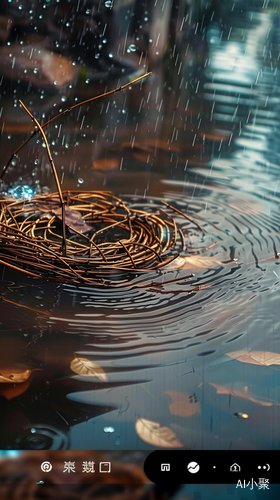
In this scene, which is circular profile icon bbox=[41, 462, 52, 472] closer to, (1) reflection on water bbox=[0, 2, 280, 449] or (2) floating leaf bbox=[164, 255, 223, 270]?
(1) reflection on water bbox=[0, 2, 280, 449]

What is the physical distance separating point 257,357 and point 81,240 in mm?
340

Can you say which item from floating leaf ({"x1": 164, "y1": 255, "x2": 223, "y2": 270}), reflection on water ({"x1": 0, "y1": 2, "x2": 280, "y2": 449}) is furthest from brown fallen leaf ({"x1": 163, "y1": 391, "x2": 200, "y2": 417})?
floating leaf ({"x1": 164, "y1": 255, "x2": 223, "y2": 270})

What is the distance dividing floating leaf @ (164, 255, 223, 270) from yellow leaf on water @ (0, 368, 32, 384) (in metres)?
0.26

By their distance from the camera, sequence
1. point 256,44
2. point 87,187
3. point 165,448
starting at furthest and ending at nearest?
point 256,44 → point 87,187 → point 165,448

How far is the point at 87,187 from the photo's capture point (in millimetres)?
942

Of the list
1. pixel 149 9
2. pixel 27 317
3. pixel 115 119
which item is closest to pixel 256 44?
pixel 149 9

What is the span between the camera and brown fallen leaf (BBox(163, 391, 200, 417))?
34cm

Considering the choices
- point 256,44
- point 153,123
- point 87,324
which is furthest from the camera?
point 256,44

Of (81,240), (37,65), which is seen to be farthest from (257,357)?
(37,65)

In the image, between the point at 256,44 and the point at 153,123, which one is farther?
the point at 256,44

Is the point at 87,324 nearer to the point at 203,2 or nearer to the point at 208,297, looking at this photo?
the point at 208,297

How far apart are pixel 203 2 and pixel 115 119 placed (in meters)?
0.47

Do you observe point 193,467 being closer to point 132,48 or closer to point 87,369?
point 87,369

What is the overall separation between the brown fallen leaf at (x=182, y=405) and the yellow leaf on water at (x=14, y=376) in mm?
124
